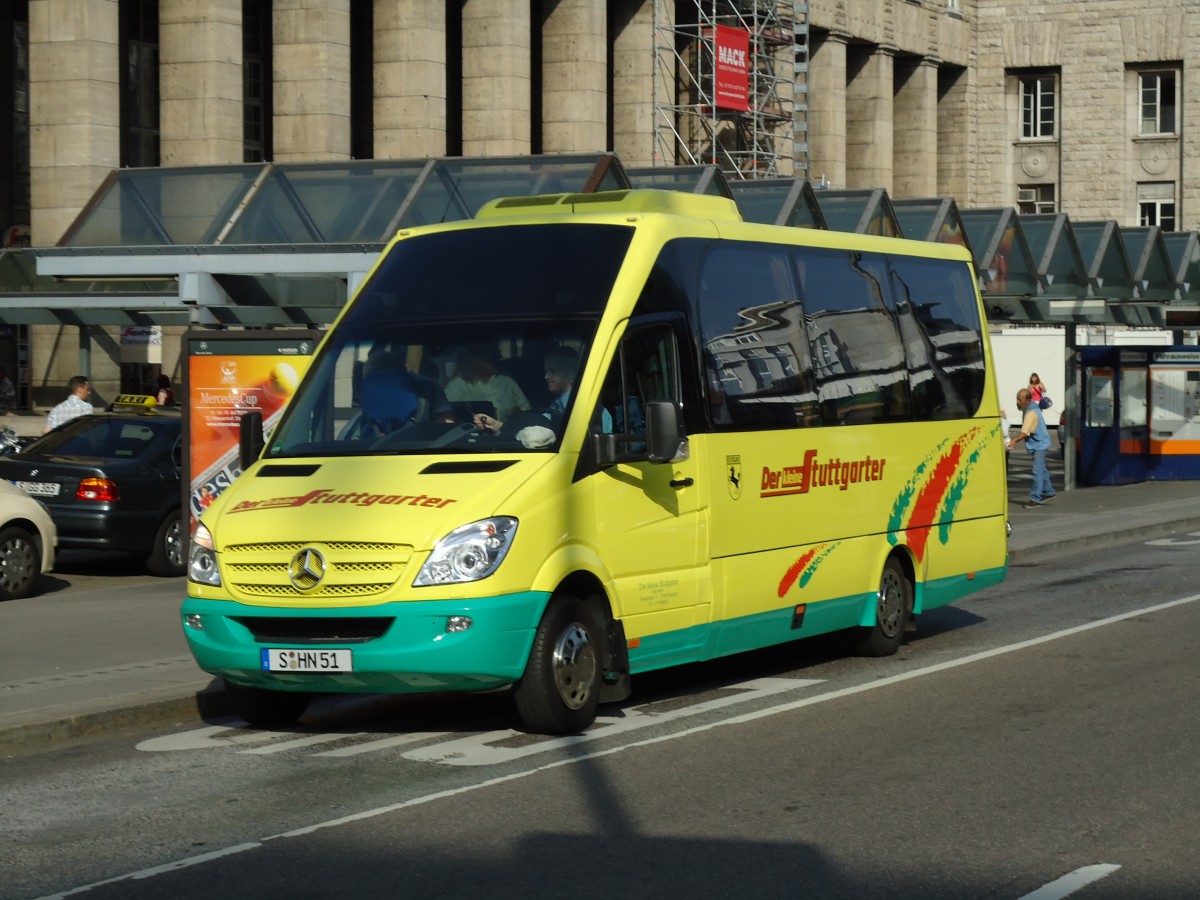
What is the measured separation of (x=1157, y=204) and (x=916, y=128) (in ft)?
30.9

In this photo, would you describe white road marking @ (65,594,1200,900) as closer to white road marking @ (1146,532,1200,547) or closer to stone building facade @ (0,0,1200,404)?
white road marking @ (1146,532,1200,547)

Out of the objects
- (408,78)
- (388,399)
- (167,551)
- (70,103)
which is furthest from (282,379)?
(408,78)

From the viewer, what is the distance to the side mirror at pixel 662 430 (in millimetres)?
10625

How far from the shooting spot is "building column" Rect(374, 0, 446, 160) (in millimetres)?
48219

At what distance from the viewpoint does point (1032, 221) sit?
102 ft

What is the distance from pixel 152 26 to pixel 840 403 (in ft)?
143

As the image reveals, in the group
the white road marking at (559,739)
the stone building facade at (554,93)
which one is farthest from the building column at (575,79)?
the white road marking at (559,739)

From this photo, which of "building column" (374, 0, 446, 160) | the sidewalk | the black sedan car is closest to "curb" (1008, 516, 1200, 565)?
the black sedan car

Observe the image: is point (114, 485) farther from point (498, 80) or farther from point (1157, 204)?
point (1157, 204)

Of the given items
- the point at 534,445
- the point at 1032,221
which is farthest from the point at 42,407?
the point at 534,445

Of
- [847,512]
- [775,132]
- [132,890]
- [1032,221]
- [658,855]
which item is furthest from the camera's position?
[775,132]

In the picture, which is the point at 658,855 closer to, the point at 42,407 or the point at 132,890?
the point at 132,890

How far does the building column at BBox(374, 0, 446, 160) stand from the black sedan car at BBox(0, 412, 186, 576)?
94.7ft

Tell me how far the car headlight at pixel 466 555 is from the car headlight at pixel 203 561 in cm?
123
